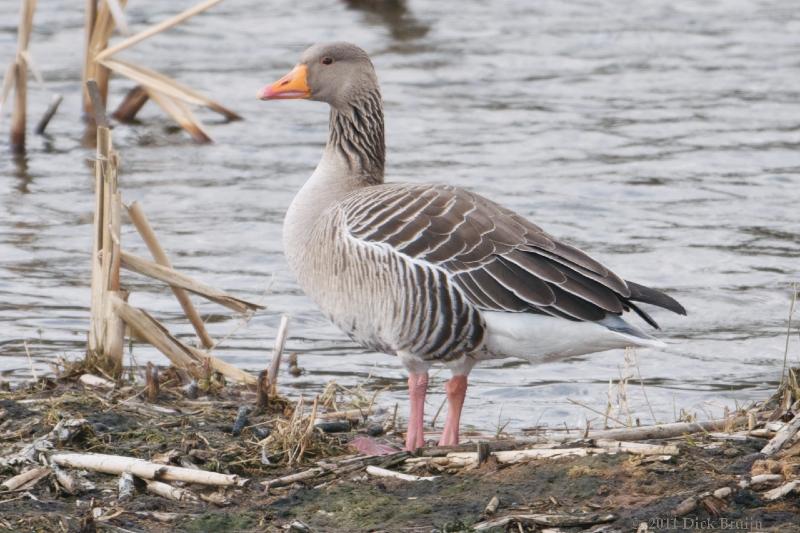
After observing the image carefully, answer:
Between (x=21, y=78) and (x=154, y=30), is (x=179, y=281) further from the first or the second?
(x=21, y=78)

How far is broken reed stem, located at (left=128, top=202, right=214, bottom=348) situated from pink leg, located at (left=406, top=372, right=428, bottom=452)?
1898 mm

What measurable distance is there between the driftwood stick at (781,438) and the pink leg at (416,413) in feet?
5.91

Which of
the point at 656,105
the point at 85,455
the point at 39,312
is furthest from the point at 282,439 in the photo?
the point at 656,105

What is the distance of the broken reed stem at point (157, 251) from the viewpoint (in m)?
8.09

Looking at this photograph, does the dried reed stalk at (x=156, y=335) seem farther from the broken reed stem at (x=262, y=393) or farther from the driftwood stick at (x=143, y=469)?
the driftwood stick at (x=143, y=469)

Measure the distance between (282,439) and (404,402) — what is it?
2191 mm

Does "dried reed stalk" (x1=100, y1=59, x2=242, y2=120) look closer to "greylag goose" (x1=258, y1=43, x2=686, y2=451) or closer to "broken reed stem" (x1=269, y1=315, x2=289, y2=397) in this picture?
"broken reed stem" (x1=269, y1=315, x2=289, y2=397)

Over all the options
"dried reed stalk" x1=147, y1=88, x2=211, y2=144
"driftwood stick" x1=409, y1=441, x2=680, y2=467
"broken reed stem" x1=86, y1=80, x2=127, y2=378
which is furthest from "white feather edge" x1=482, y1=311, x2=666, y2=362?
"dried reed stalk" x1=147, y1=88, x2=211, y2=144

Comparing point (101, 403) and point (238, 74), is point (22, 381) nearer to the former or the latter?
point (101, 403)

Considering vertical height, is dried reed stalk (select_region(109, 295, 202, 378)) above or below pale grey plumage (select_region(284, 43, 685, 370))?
below

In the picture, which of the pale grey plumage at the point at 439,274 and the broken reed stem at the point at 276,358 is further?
the broken reed stem at the point at 276,358

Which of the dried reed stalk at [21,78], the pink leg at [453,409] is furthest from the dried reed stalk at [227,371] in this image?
the dried reed stalk at [21,78]

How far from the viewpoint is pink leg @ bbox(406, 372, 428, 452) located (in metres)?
6.68

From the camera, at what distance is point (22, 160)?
1407 cm
